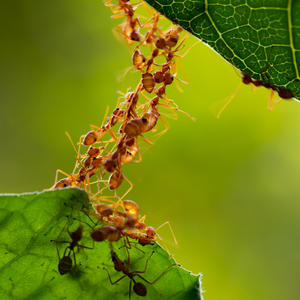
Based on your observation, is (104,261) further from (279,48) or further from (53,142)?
(53,142)

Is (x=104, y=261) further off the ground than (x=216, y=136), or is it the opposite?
(x=104, y=261)

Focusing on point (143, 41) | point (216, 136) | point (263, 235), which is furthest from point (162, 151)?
point (143, 41)

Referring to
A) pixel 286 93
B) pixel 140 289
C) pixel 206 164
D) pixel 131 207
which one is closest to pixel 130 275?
pixel 140 289

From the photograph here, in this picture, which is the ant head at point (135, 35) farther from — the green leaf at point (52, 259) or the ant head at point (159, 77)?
the green leaf at point (52, 259)

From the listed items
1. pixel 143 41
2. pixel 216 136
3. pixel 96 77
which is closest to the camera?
pixel 143 41

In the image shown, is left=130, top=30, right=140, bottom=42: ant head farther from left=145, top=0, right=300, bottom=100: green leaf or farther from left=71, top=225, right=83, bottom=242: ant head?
left=71, top=225, right=83, bottom=242: ant head

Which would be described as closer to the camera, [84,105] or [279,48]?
[279,48]

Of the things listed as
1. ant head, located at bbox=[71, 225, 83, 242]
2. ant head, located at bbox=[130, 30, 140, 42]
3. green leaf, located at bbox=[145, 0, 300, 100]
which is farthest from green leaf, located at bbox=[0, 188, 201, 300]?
ant head, located at bbox=[130, 30, 140, 42]
